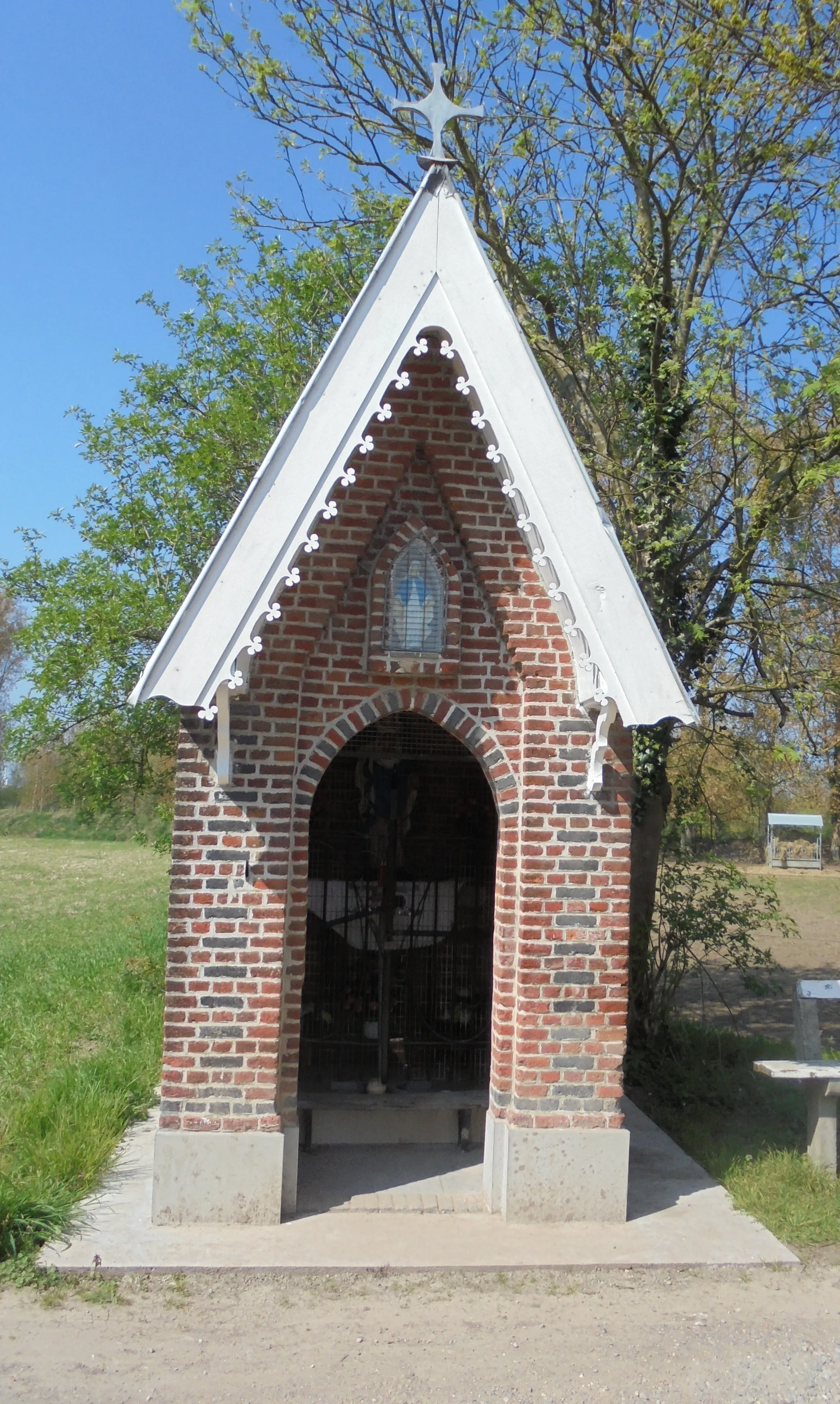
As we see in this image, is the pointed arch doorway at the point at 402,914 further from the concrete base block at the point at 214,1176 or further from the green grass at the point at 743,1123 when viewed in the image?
the concrete base block at the point at 214,1176

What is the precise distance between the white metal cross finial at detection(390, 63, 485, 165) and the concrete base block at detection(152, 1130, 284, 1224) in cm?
514

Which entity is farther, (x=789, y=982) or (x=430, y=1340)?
(x=789, y=982)

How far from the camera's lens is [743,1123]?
336 inches

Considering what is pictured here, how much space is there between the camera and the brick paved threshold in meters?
5.63

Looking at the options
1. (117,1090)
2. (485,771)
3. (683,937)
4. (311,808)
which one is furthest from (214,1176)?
(683,937)

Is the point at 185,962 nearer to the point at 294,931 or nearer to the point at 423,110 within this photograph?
the point at 294,931

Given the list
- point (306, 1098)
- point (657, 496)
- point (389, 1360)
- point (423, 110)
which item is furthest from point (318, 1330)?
point (657, 496)

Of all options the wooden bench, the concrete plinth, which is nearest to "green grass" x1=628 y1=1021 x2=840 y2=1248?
the wooden bench

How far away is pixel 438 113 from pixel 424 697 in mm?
3061

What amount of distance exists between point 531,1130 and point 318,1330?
1.59 metres

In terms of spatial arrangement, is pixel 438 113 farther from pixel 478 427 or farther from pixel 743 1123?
pixel 743 1123

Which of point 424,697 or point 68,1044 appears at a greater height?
point 424,697

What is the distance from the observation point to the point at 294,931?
6.27 metres

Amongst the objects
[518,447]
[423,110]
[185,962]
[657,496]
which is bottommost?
[185,962]
